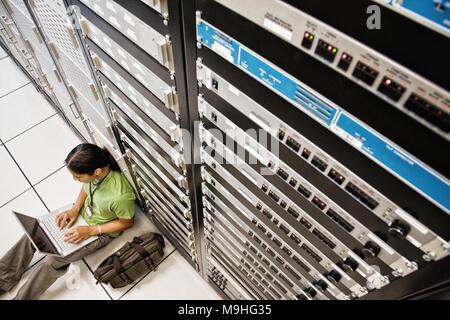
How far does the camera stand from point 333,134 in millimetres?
800

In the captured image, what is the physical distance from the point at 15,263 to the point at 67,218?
2.42 ft

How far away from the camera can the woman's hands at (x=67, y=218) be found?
261 centimetres

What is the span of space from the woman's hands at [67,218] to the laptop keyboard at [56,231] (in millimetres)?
37

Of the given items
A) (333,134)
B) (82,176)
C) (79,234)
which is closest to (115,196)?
(82,176)

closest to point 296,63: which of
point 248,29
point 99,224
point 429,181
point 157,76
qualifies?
point 248,29

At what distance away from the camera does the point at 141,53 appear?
1.27 meters

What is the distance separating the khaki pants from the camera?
102 inches

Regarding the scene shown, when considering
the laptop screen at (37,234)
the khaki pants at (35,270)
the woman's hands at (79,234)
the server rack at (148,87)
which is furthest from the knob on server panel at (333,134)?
the khaki pants at (35,270)

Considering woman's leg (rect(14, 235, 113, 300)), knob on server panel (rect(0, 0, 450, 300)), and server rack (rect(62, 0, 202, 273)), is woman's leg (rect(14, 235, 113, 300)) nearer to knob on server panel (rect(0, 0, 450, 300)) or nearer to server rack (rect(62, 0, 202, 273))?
server rack (rect(62, 0, 202, 273))

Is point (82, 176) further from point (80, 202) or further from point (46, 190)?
point (46, 190)

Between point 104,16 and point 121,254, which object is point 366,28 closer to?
point 104,16

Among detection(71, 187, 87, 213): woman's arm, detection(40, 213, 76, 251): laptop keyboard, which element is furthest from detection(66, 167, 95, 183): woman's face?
detection(40, 213, 76, 251): laptop keyboard

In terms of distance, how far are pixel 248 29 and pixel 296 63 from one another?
17 cm

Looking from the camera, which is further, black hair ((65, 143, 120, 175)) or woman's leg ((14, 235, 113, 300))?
woman's leg ((14, 235, 113, 300))
